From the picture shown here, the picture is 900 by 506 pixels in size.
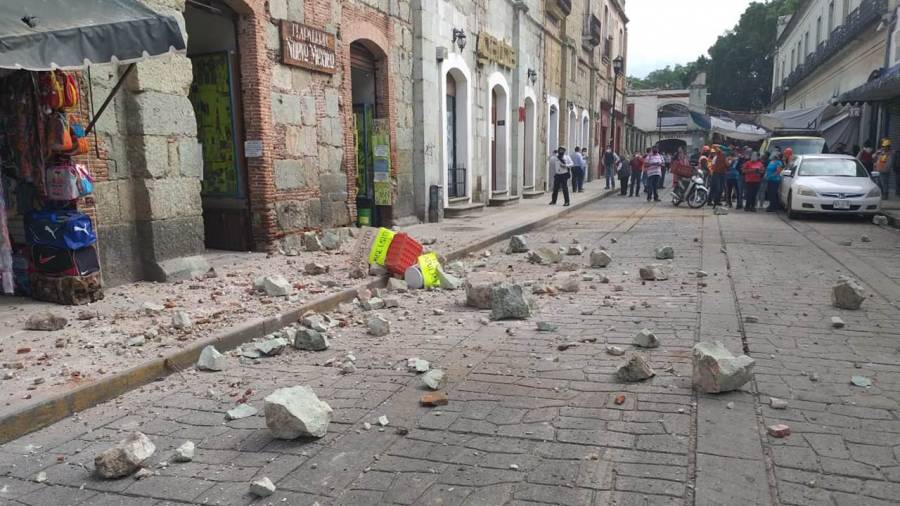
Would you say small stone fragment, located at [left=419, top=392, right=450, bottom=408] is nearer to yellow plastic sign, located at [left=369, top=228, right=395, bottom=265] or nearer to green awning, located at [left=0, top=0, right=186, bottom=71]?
green awning, located at [left=0, top=0, right=186, bottom=71]

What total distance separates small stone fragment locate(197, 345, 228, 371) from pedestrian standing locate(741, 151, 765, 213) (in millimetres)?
15400

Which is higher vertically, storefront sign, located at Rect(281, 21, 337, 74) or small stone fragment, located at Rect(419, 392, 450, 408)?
storefront sign, located at Rect(281, 21, 337, 74)

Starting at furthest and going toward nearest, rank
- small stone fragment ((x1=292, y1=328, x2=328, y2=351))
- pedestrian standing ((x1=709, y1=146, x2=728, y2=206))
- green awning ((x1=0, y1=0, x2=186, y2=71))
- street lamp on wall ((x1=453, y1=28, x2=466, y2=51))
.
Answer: pedestrian standing ((x1=709, y1=146, x2=728, y2=206)) < street lamp on wall ((x1=453, y1=28, x2=466, y2=51)) < small stone fragment ((x1=292, y1=328, x2=328, y2=351)) < green awning ((x1=0, y1=0, x2=186, y2=71))

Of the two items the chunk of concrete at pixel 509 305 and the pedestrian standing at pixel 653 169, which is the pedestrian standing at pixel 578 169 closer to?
the pedestrian standing at pixel 653 169

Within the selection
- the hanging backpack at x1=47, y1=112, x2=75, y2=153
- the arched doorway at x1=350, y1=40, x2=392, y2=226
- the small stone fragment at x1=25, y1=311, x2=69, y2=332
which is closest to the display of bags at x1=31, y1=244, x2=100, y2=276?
the small stone fragment at x1=25, y1=311, x2=69, y2=332

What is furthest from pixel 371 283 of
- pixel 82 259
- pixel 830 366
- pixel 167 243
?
pixel 830 366

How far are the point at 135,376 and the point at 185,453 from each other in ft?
4.92

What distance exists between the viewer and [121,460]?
309 cm

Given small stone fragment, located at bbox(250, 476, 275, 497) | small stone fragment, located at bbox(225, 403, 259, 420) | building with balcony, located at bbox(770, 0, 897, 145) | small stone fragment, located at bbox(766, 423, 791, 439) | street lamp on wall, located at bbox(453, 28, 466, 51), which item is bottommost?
small stone fragment, located at bbox(225, 403, 259, 420)

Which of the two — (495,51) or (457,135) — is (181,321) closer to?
(457,135)

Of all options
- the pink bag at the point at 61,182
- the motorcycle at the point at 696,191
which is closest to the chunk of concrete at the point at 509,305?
the pink bag at the point at 61,182

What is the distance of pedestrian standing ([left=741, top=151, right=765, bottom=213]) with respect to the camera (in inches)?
642

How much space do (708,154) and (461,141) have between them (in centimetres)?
888

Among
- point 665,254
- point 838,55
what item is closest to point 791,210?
point 665,254
